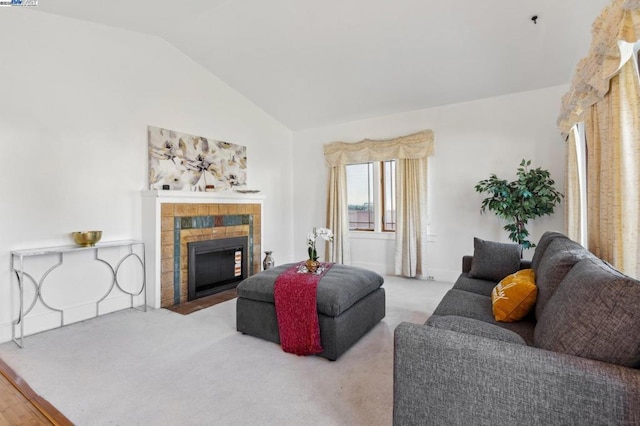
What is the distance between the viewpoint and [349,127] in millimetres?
5820

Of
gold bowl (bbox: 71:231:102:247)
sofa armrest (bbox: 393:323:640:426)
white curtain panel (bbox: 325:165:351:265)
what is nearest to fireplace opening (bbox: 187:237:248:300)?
gold bowl (bbox: 71:231:102:247)

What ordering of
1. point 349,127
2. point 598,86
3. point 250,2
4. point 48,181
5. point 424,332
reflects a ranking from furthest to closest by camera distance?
point 349,127
point 250,2
point 48,181
point 598,86
point 424,332

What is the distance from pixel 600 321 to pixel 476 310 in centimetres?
108

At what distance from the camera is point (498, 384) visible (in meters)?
1.18

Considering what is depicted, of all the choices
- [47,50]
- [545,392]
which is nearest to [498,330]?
[545,392]

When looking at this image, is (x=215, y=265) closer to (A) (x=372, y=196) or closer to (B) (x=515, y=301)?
(A) (x=372, y=196)

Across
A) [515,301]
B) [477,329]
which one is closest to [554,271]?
[515,301]

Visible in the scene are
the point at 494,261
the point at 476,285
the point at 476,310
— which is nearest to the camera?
the point at 476,310

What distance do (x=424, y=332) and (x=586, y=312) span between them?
61 centimetres

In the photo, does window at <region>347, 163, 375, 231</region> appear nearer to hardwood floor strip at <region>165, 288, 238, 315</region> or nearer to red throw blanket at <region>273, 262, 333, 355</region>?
hardwood floor strip at <region>165, 288, 238, 315</region>

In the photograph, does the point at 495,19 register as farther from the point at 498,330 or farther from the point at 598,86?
the point at 498,330

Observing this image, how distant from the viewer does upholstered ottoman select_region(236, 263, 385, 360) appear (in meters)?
2.48

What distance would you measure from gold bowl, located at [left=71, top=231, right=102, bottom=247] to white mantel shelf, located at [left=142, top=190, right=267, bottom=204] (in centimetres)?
75

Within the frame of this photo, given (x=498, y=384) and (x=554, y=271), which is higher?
(x=554, y=271)
